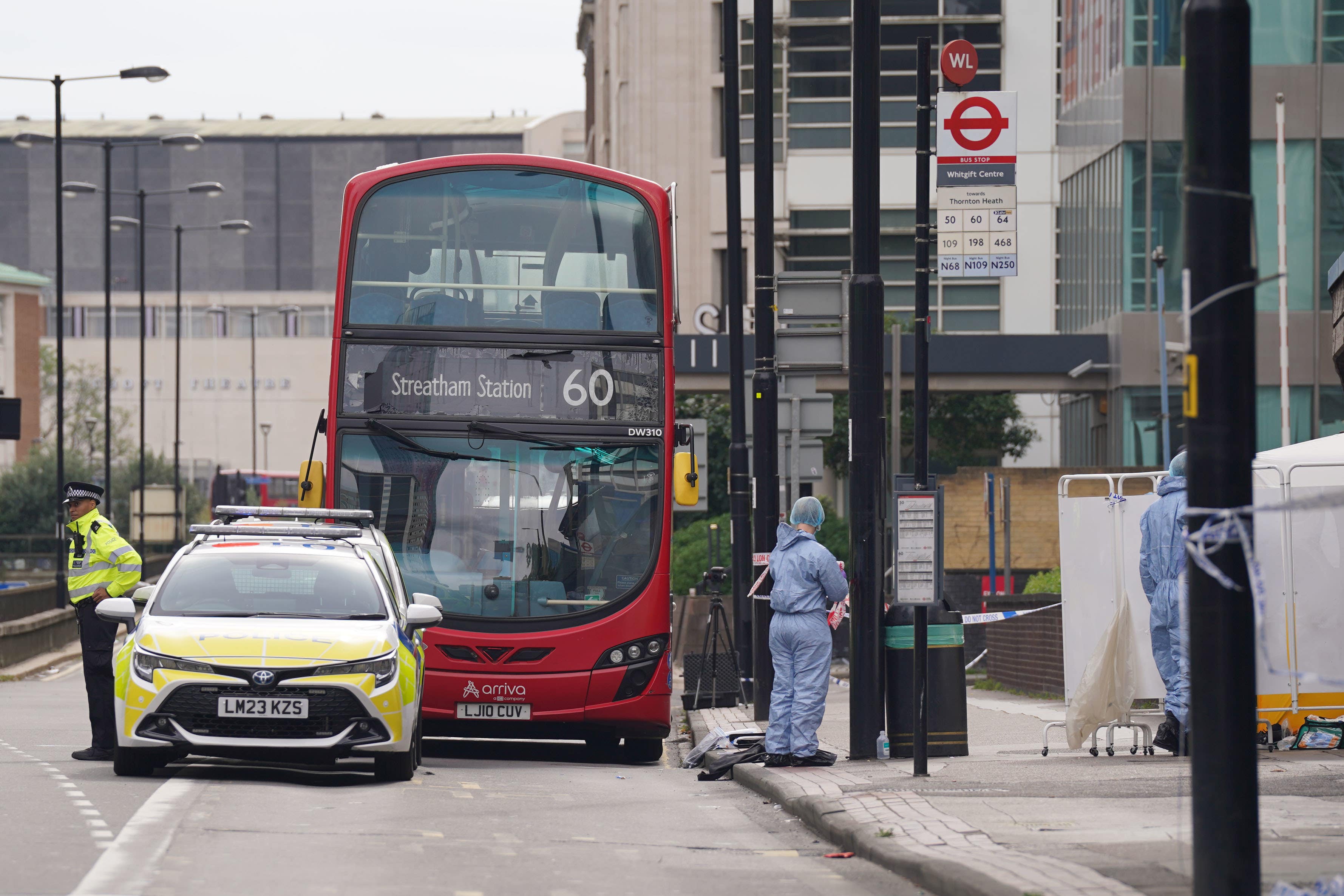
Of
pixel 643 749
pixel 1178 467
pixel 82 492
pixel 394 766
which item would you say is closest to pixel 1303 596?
pixel 1178 467

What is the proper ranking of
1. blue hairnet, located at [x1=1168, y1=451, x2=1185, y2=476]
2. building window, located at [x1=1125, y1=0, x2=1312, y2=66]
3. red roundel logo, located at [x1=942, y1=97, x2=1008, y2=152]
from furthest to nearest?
building window, located at [x1=1125, y1=0, x2=1312, y2=66] → red roundel logo, located at [x1=942, y1=97, x2=1008, y2=152] → blue hairnet, located at [x1=1168, y1=451, x2=1185, y2=476]

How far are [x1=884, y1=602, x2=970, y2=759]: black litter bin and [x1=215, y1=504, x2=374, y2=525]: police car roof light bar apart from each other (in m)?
3.64

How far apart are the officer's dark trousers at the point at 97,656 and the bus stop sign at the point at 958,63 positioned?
294 inches

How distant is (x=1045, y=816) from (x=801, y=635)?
344 cm

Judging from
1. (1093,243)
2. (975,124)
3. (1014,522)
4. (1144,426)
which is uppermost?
(1093,243)

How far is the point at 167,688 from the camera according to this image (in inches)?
449

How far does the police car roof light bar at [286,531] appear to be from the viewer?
1313cm

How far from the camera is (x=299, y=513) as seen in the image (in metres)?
13.1

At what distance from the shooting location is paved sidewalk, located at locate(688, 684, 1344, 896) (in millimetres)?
7480

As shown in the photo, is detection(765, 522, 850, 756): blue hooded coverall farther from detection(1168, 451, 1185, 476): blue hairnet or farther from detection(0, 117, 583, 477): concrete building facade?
detection(0, 117, 583, 477): concrete building facade

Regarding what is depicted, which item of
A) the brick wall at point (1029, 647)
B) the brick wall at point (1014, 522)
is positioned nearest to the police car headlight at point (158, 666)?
the brick wall at point (1029, 647)

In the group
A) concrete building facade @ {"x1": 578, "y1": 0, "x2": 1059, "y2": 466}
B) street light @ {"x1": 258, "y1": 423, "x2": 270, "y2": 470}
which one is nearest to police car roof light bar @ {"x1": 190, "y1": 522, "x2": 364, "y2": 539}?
concrete building facade @ {"x1": 578, "y1": 0, "x2": 1059, "y2": 466}

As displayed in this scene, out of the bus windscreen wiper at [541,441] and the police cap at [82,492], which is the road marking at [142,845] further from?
the bus windscreen wiper at [541,441]

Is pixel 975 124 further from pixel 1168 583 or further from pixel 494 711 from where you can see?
pixel 494 711
